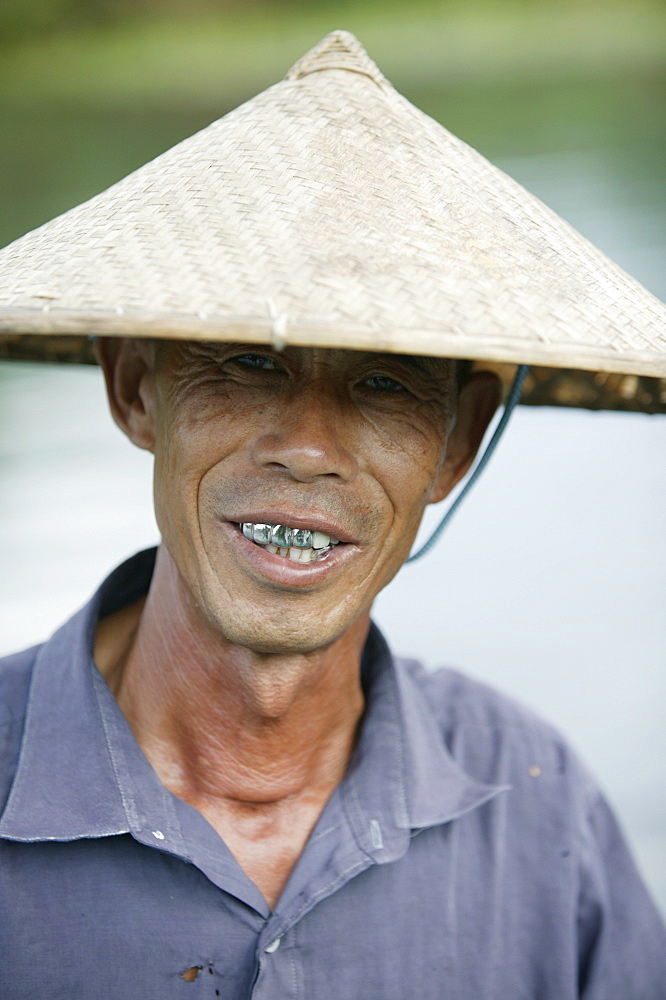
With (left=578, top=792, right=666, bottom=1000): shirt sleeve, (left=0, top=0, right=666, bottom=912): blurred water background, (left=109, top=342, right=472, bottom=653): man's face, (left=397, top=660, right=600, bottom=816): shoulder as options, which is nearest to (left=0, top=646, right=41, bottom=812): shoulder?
(left=109, top=342, right=472, bottom=653): man's face

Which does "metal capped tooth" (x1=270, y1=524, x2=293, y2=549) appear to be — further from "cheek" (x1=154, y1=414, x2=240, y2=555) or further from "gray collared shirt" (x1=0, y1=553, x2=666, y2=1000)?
"gray collared shirt" (x1=0, y1=553, x2=666, y2=1000)

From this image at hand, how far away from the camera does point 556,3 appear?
2.54 m

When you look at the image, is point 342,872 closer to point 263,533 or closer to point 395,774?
point 395,774

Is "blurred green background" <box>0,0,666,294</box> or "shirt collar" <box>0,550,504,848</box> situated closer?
"shirt collar" <box>0,550,504,848</box>

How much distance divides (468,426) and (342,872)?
664 mm

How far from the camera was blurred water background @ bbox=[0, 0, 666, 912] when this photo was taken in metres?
2.47

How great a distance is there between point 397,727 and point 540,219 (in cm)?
76

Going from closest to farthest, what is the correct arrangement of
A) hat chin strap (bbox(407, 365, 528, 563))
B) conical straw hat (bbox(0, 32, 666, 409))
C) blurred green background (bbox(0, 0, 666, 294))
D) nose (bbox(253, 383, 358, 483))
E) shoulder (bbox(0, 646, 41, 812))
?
conical straw hat (bbox(0, 32, 666, 409)), nose (bbox(253, 383, 358, 483)), shoulder (bbox(0, 646, 41, 812)), hat chin strap (bbox(407, 365, 528, 563)), blurred green background (bbox(0, 0, 666, 294))

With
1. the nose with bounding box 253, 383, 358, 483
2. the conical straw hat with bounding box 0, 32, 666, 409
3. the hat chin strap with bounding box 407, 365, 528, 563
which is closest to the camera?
the conical straw hat with bounding box 0, 32, 666, 409

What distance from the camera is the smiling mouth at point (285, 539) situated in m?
1.26

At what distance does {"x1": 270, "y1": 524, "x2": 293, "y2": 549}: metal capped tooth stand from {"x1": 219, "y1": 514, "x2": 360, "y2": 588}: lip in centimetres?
2

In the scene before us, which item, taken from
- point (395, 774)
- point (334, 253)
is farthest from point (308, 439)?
point (395, 774)

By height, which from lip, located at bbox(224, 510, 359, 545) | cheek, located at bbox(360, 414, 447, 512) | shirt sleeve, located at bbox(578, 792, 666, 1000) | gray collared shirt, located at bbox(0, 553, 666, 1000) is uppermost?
cheek, located at bbox(360, 414, 447, 512)

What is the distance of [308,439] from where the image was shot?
1222 millimetres
